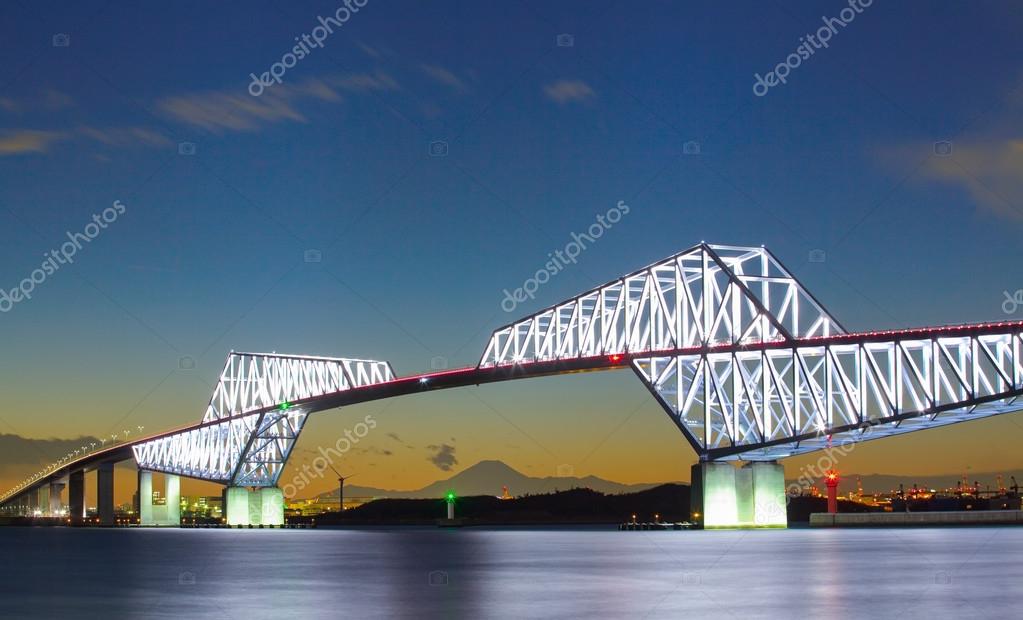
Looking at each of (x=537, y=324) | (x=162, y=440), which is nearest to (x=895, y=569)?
(x=537, y=324)

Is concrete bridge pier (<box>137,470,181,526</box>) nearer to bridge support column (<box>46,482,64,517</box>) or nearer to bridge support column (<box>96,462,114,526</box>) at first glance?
bridge support column (<box>96,462,114,526</box>)

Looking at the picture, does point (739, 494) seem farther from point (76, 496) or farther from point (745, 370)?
point (76, 496)

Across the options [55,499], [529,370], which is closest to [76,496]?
[55,499]

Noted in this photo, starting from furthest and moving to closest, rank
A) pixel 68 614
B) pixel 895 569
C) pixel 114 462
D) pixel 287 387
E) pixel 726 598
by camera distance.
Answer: pixel 114 462 → pixel 287 387 → pixel 895 569 → pixel 726 598 → pixel 68 614

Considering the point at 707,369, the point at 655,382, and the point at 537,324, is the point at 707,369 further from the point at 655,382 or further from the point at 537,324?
the point at 537,324

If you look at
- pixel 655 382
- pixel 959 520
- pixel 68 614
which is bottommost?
pixel 959 520

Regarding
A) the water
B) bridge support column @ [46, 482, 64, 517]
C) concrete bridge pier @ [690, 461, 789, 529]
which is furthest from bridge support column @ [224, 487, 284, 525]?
the water

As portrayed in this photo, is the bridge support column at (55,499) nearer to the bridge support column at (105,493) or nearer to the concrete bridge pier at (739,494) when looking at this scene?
the bridge support column at (105,493)
